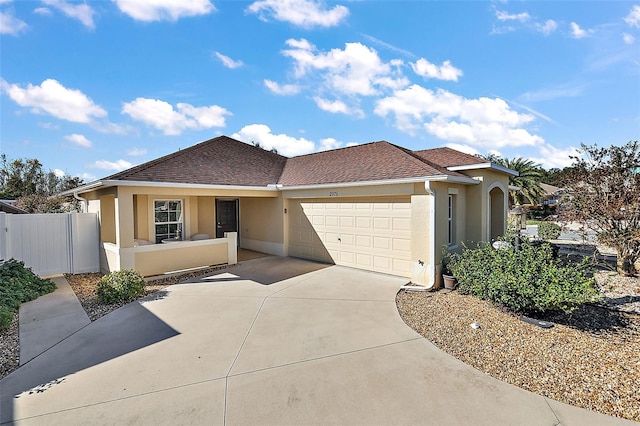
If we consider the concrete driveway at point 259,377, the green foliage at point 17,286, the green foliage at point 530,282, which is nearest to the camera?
the concrete driveway at point 259,377

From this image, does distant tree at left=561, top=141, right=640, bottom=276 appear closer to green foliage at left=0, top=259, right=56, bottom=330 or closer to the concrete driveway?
the concrete driveway

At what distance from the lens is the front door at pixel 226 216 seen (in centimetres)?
1496

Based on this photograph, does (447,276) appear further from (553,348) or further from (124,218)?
(124,218)

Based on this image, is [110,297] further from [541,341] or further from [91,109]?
[91,109]

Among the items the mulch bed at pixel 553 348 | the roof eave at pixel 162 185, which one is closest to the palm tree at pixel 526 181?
the mulch bed at pixel 553 348

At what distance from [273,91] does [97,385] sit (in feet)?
47.8

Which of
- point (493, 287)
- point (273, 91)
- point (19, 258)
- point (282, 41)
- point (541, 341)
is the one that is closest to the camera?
point (541, 341)

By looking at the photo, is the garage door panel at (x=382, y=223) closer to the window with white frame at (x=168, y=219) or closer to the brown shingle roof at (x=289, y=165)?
the brown shingle roof at (x=289, y=165)

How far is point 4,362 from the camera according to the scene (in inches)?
175

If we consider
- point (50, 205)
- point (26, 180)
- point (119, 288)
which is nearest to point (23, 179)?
point (26, 180)

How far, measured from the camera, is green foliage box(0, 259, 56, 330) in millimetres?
6717

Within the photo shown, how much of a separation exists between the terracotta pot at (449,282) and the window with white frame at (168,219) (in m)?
10.2

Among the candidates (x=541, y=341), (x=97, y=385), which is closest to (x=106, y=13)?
(x=97, y=385)

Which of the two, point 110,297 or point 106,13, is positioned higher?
point 106,13
